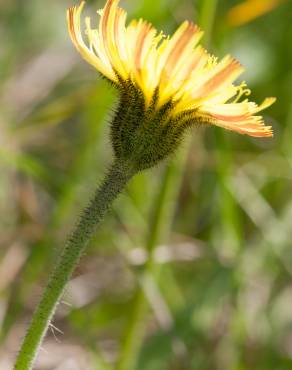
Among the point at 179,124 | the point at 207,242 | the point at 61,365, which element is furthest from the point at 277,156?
the point at 179,124

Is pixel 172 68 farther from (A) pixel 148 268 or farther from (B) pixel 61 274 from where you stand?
(A) pixel 148 268

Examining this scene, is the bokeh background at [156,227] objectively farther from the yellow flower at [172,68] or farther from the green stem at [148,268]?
the yellow flower at [172,68]

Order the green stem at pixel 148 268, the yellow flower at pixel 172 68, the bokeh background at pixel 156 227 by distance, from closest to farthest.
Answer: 1. the yellow flower at pixel 172 68
2. the green stem at pixel 148 268
3. the bokeh background at pixel 156 227

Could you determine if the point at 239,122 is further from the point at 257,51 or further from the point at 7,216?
the point at 257,51

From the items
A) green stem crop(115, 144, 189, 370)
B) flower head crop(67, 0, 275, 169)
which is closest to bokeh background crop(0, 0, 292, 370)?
green stem crop(115, 144, 189, 370)

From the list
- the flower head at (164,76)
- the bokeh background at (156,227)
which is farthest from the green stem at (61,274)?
the bokeh background at (156,227)
